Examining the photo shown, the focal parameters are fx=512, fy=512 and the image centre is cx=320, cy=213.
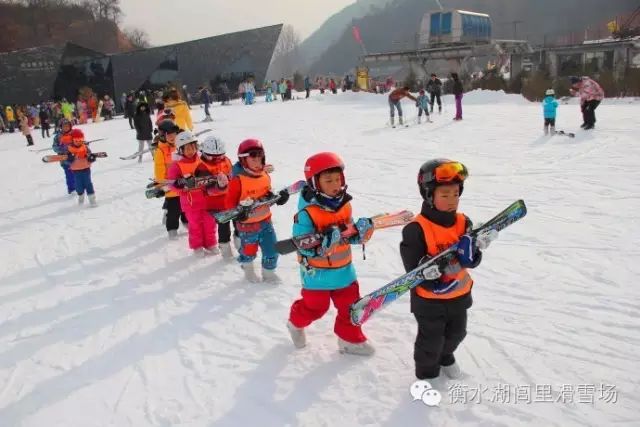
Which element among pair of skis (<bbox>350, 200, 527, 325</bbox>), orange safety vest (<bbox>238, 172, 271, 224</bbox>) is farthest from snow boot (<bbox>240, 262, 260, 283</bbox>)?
pair of skis (<bbox>350, 200, 527, 325</bbox>)

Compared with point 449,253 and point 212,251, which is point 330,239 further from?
point 212,251

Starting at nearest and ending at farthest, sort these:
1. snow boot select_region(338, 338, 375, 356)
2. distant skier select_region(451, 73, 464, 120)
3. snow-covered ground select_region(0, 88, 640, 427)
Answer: snow-covered ground select_region(0, 88, 640, 427)
snow boot select_region(338, 338, 375, 356)
distant skier select_region(451, 73, 464, 120)

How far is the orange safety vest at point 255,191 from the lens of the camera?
5238 mm

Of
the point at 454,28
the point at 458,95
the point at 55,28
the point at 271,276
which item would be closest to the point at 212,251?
the point at 271,276

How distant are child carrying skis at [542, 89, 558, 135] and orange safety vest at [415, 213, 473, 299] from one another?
36.0ft

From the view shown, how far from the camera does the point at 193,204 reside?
21.1 feet

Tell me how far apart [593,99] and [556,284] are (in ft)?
32.2

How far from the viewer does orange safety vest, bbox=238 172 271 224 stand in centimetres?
524

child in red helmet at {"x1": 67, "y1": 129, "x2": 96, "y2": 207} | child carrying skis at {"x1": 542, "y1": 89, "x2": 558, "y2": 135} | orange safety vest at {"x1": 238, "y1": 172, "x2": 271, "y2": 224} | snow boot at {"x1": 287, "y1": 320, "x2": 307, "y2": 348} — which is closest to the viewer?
snow boot at {"x1": 287, "y1": 320, "x2": 307, "y2": 348}

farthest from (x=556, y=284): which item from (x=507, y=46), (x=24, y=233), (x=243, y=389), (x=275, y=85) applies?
(x=507, y=46)

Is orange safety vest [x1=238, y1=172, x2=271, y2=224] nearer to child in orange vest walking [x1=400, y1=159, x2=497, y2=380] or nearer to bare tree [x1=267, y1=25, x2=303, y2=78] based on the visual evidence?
child in orange vest walking [x1=400, y1=159, x2=497, y2=380]

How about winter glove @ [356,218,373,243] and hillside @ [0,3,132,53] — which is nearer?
winter glove @ [356,218,373,243]

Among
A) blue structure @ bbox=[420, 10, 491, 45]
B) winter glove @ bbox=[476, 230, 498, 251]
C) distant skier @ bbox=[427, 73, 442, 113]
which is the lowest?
winter glove @ bbox=[476, 230, 498, 251]

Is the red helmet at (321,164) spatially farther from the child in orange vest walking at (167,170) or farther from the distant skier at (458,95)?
the distant skier at (458,95)
